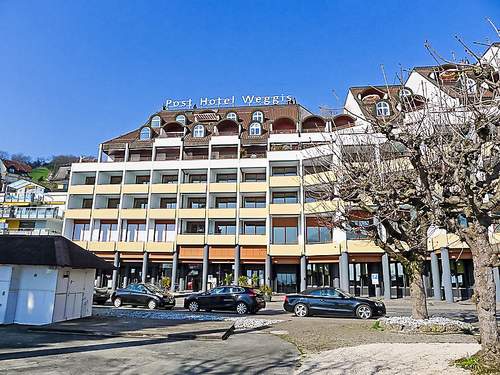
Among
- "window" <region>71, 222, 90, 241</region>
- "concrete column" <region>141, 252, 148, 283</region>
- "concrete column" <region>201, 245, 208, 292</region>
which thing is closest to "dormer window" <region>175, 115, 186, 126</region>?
"window" <region>71, 222, 90, 241</region>

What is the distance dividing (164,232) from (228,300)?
71.1 feet

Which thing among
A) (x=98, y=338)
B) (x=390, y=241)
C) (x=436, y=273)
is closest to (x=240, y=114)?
(x=436, y=273)

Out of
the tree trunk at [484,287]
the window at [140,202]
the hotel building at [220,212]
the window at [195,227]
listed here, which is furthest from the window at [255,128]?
the tree trunk at [484,287]

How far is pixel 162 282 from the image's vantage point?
127 feet

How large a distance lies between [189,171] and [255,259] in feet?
39.8

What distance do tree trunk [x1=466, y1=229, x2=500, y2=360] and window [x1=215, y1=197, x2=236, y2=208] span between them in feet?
111

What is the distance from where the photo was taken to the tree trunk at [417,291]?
1453 cm

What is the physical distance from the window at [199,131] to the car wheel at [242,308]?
91.8 ft

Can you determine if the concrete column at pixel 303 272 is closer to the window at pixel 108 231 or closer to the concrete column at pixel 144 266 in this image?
the concrete column at pixel 144 266

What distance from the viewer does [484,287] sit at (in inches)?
344

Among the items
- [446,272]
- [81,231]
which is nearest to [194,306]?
[446,272]

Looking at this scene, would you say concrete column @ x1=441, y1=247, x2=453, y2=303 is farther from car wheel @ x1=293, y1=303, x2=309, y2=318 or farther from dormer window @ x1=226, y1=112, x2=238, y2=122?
dormer window @ x1=226, y1=112, x2=238, y2=122

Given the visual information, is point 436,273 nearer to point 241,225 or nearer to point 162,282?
point 241,225

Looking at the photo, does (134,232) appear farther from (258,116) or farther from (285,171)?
(258,116)
